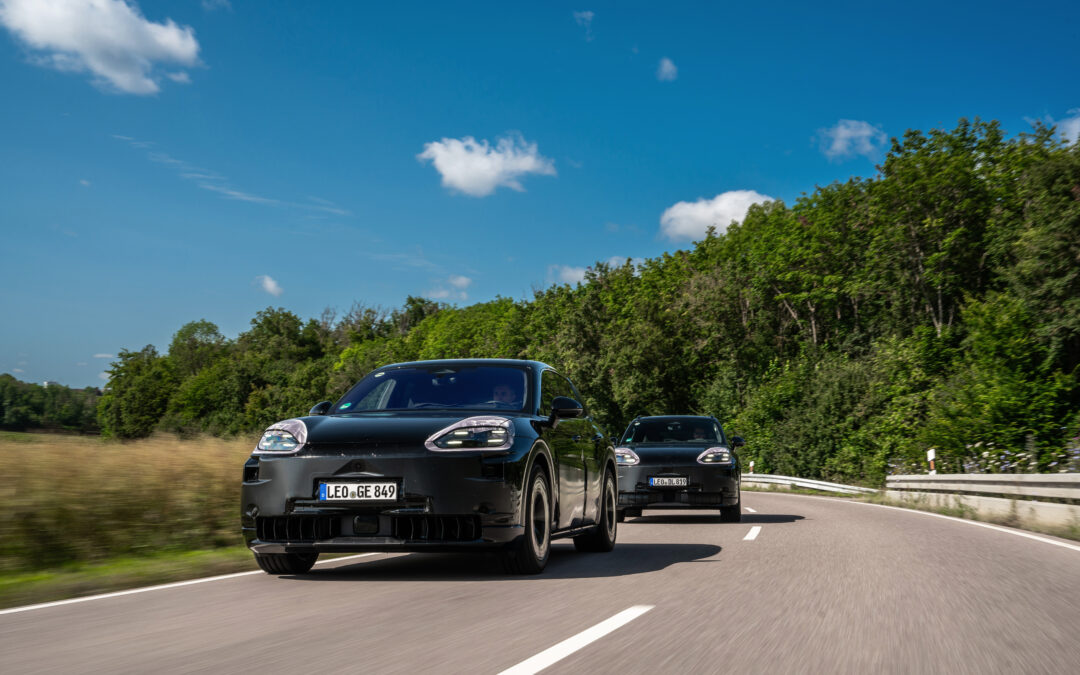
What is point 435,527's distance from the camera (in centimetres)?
687

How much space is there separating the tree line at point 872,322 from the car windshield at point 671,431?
22.3 ft

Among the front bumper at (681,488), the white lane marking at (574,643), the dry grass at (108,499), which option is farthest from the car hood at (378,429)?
the front bumper at (681,488)

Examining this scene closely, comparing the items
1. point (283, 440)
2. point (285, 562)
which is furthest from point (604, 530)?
point (283, 440)

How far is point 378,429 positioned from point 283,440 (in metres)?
0.66

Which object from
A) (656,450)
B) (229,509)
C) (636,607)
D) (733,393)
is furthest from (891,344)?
(636,607)

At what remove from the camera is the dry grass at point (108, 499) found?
7.89 meters

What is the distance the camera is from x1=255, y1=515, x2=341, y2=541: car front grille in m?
6.88

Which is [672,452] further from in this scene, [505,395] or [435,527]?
[435,527]

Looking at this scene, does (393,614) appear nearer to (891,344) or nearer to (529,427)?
(529,427)

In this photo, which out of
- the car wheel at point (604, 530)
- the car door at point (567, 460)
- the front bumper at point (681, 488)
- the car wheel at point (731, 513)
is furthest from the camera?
the car wheel at point (731, 513)

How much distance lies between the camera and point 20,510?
7785 millimetres

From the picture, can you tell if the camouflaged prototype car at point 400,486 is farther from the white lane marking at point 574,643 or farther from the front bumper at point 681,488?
the front bumper at point 681,488

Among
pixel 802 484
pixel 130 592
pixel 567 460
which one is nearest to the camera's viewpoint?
pixel 130 592

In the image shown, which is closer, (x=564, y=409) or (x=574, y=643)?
(x=574, y=643)
